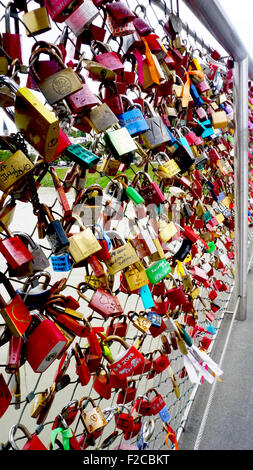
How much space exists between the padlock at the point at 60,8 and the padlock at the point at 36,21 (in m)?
0.01

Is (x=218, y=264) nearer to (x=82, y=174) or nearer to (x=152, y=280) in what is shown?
(x=152, y=280)

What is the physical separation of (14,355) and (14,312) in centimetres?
6

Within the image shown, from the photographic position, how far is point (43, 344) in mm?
503

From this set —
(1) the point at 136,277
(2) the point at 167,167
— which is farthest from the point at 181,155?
(1) the point at 136,277

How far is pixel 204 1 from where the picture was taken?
1.01 meters

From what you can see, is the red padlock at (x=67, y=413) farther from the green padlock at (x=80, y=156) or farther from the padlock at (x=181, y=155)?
the padlock at (x=181, y=155)

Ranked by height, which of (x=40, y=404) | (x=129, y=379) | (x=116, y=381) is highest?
(x=40, y=404)

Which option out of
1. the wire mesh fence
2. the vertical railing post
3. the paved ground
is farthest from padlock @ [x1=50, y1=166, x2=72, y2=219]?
the vertical railing post

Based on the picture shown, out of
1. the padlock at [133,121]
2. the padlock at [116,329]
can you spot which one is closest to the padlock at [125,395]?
the padlock at [116,329]

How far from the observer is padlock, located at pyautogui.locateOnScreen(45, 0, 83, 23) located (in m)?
0.54

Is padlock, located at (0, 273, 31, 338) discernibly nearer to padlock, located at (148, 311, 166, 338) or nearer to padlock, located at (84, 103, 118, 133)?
padlock, located at (84, 103, 118, 133)

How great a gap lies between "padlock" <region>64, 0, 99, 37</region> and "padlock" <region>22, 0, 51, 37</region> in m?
0.06

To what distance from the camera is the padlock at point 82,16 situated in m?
0.58

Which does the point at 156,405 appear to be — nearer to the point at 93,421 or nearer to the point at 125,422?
the point at 125,422
